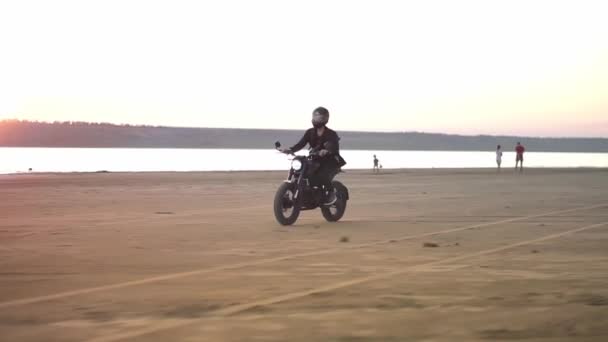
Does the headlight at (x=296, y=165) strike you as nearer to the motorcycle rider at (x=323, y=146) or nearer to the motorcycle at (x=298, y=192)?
the motorcycle at (x=298, y=192)

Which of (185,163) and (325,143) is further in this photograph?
(185,163)

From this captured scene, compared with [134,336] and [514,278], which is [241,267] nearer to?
[514,278]

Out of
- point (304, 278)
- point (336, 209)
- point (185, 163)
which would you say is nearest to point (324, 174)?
point (336, 209)

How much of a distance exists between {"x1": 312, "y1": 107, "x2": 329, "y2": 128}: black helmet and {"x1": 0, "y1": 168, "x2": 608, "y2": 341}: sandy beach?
5.14 feet

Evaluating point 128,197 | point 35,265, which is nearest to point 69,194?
point 128,197

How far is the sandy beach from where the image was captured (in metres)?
5.46

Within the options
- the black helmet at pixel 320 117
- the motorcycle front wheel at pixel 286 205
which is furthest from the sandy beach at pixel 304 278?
the black helmet at pixel 320 117

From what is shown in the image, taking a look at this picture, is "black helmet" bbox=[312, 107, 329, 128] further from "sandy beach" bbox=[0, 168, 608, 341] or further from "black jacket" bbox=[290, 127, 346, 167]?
"sandy beach" bbox=[0, 168, 608, 341]

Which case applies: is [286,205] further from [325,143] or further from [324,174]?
[325,143]

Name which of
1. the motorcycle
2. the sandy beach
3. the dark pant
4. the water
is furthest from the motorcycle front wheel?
the water

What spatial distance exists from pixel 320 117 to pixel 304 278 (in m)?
6.32

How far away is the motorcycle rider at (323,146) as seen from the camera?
13.6 m

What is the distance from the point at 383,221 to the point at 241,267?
611 centimetres

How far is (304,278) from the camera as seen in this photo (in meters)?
7.54
